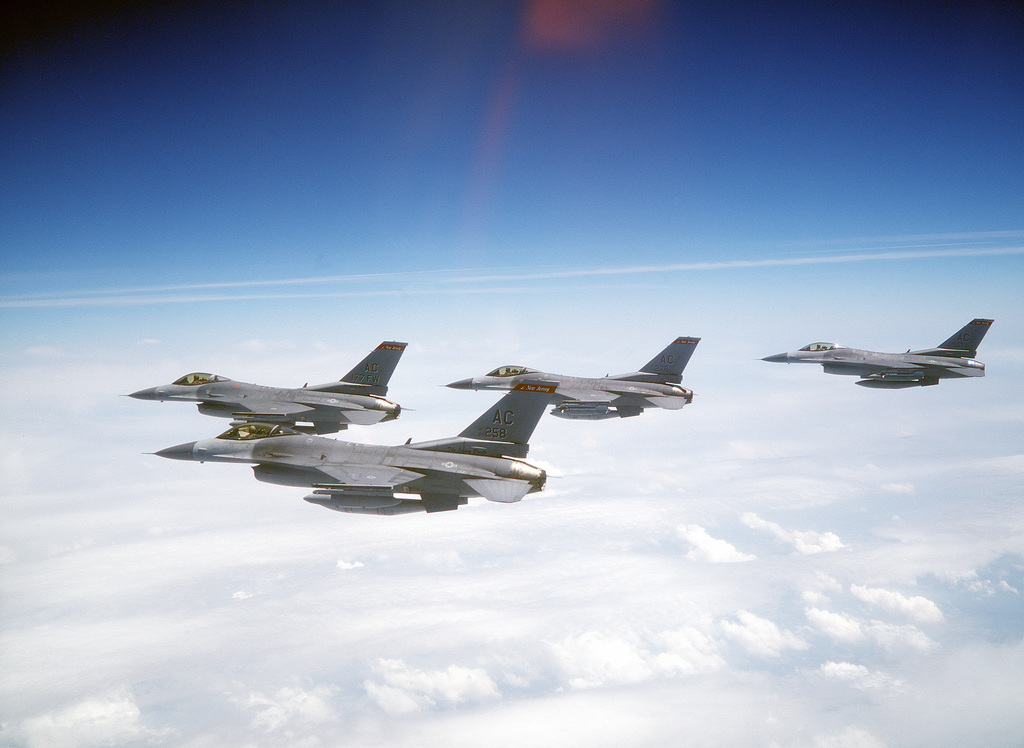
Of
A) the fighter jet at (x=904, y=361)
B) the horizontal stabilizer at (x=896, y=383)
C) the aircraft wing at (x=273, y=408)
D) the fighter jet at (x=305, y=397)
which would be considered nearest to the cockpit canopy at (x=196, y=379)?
the fighter jet at (x=305, y=397)

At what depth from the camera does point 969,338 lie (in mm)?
33094

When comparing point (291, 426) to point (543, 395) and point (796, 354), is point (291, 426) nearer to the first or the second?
point (543, 395)

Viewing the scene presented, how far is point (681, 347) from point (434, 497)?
62.4 ft

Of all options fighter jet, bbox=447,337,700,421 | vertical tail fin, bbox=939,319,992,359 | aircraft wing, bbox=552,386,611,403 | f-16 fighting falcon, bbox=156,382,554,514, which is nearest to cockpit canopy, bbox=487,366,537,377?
fighter jet, bbox=447,337,700,421

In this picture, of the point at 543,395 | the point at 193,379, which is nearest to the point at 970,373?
the point at 543,395

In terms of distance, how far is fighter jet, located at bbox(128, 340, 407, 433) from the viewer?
89.9ft

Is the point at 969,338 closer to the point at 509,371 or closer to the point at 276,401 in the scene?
the point at 509,371

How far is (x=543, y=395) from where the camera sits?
→ 1952cm

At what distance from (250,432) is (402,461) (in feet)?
20.3

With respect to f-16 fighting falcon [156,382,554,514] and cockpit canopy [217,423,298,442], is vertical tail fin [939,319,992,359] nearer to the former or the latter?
f-16 fighting falcon [156,382,554,514]

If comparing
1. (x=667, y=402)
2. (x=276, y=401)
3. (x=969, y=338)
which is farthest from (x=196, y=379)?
(x=969, y=338)

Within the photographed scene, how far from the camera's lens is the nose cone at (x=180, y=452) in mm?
20688

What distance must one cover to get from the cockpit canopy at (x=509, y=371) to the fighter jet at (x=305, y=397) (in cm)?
562

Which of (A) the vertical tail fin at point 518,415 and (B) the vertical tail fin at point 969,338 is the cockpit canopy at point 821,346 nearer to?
(B) the vertical tail fin at point 969,338
